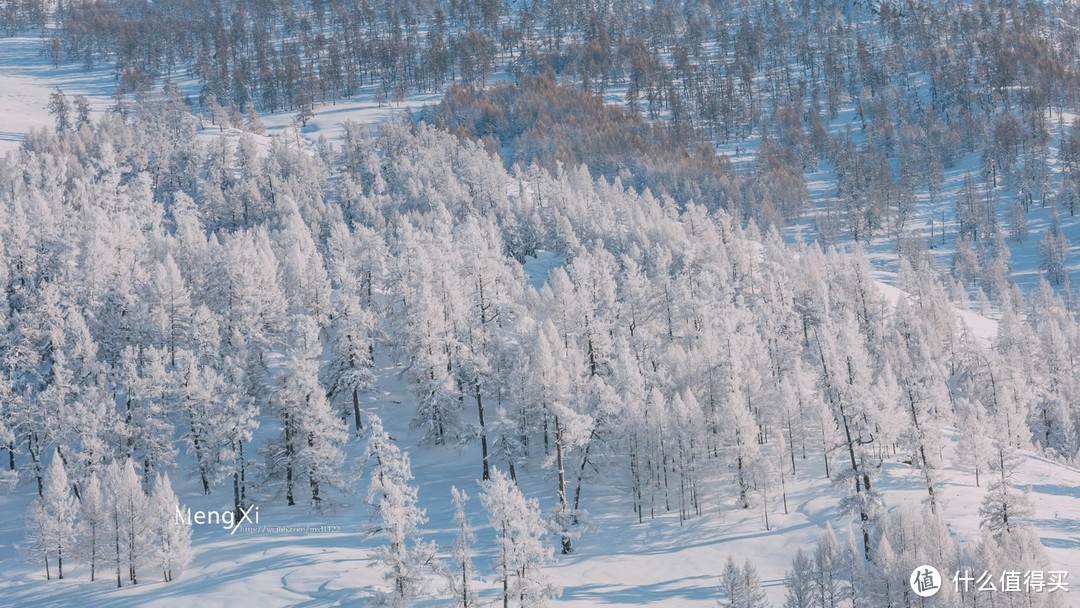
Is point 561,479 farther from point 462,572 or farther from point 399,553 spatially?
point 399,553

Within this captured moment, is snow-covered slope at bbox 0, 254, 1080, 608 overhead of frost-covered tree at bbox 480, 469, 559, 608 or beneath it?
beneath

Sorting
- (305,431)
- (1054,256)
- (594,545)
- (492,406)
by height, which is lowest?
(1054,256)

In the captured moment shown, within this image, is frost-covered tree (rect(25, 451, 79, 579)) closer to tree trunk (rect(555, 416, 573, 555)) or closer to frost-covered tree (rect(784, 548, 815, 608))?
tree trunk (rect(555, 416, 573, 555))

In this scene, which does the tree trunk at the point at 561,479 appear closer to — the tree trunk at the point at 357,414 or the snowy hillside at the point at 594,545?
the snowy hillside at the point at 594,545

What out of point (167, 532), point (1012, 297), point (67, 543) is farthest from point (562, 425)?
point (1012, 297)

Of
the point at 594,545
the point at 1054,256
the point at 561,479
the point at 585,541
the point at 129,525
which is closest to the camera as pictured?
the point at 129,525

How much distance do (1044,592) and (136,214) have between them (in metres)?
103

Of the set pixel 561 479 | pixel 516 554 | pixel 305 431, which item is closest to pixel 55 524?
pixel 305 431

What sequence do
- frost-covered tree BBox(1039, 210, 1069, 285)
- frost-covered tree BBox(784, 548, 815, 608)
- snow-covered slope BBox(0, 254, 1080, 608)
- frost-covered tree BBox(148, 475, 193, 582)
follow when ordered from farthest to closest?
frost-covered tree BBox(1039, 210, 1069, 285) → frost-covered tree BBox(148, 475, 193, 582) → snow-covered slope BBox(0, 254, 1080, 608) → frost-covered tree BBox(784, 548, 815, 608)

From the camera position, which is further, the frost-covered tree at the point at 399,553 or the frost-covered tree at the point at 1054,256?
the frost-covered tree at the point at 1054,256

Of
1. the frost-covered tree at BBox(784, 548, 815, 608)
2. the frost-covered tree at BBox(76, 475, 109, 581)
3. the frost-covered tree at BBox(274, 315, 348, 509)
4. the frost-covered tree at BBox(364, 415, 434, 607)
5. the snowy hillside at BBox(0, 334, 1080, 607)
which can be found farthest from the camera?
the frost-covered tree at BBox(274, 315, 348, 509)

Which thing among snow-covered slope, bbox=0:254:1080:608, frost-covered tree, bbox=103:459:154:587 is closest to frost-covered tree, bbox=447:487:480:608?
snow-covered slope, bbox=0:254:1080:608

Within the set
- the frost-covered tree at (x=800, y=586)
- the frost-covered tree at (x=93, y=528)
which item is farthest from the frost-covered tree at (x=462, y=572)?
the frost-covered tree at (x=93, y=528)

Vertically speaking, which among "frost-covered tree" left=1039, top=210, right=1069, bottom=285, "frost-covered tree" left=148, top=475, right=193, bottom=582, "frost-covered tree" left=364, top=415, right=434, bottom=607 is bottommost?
"frost-covered tree" left=1039, top=210, right=1069, bottom=285
